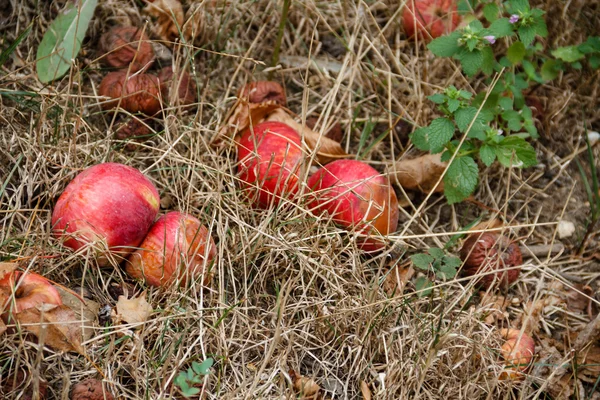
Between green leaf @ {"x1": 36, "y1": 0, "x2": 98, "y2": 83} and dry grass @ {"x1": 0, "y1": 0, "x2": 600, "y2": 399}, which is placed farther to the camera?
green leaf @ {"x1": 36, "y1": 0, "x2": 98, "y2": 83}

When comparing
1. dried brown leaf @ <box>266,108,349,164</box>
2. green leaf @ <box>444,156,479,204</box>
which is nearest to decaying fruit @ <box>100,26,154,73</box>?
dried brown leaf @ <box>266,108,349,164</box>

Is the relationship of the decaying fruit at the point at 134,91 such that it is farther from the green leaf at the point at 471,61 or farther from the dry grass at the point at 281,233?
the green leaf at the point at 471,61

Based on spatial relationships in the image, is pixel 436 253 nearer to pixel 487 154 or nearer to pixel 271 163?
pixel 487 154

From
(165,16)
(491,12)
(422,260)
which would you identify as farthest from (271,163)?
(491,12)

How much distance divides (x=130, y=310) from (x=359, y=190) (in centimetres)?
102

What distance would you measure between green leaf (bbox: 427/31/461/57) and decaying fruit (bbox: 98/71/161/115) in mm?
1189

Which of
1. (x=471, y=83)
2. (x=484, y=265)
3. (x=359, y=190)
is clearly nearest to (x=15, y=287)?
(x=359, y=190)

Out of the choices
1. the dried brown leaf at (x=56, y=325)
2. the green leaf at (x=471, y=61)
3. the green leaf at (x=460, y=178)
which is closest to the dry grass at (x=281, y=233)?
the dried brown leaf at (x=56, y=325)

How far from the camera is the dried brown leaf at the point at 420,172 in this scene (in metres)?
3.24

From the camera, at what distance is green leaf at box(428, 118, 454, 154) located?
2.85m

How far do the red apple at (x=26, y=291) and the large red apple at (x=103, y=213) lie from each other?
0.67 feet

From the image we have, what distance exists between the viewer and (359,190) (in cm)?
288

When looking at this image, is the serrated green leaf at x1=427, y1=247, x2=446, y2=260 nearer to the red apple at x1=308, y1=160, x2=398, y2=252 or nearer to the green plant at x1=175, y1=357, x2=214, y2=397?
the red apple at x1=308, y1=160, x2=398, y2=252

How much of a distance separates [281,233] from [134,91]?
0.92m
